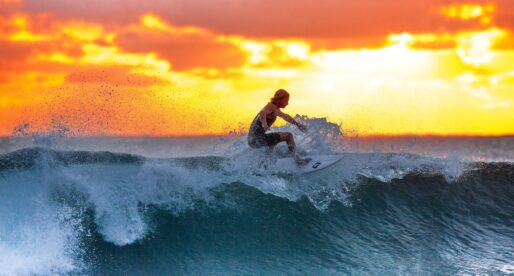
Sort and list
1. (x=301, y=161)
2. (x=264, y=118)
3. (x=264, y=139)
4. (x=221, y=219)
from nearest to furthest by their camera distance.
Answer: (x=221, y=219), (x=264, y=118), (x=264, y=139), (x=301, y=161)

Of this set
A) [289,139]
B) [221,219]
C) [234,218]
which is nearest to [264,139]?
[289,139]

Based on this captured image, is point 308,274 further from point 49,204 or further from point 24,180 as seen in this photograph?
point 24,180

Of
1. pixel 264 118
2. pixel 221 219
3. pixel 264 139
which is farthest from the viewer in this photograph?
pixel 264 139

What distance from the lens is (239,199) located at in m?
9.78

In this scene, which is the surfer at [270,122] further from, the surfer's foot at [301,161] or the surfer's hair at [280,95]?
the surfer's foot at [301,161]

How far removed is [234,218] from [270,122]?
1769mm

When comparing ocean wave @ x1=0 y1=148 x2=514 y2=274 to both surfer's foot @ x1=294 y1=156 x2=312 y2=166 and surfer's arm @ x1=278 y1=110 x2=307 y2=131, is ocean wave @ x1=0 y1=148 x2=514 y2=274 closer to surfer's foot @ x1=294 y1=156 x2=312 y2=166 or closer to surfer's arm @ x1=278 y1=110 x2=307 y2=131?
surfer's foot @ x1=294 y1=156 x2=312 y2=166

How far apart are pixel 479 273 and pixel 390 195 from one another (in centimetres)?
336

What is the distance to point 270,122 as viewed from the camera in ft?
32.2

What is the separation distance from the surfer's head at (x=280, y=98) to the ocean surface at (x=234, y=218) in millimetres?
975

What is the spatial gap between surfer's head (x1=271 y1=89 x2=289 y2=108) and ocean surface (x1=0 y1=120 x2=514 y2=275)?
975mm

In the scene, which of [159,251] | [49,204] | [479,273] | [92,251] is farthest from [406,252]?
[49,204]

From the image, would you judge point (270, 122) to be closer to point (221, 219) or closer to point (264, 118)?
point (264, 118)

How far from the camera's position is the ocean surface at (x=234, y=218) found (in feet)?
25.9
